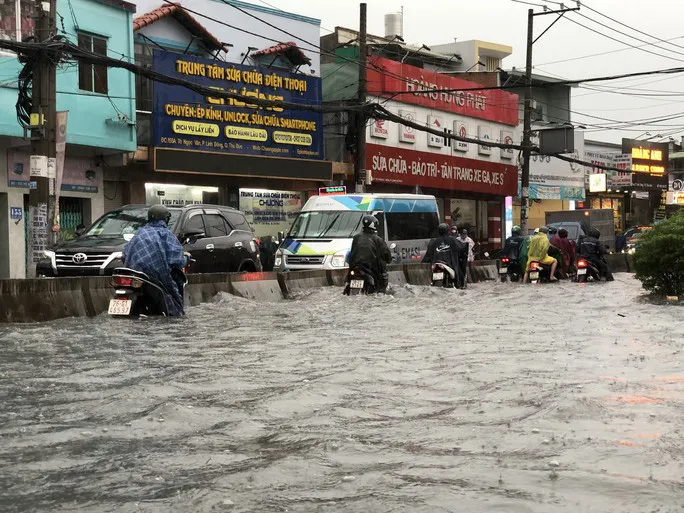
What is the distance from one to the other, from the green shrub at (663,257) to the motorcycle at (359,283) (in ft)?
15.2

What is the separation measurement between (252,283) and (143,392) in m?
9.52

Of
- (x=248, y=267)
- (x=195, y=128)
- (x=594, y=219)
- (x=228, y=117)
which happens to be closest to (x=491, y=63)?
(x=594, y=219)

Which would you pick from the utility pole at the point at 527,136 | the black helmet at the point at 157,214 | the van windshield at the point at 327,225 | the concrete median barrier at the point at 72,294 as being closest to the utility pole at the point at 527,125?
the utility pole at the point at 527,136

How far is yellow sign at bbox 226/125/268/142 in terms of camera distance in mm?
29438

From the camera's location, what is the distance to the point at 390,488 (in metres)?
4.41

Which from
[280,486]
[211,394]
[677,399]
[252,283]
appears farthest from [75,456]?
[252,283]

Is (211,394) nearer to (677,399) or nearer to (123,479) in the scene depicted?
(123,479)

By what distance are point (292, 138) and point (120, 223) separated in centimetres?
1643

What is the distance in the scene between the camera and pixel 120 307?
12109 millimetres

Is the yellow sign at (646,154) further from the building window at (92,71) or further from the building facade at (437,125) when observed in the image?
the building window at (92,71)

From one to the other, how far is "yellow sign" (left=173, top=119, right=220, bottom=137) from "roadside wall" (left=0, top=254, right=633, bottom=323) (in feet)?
29.7

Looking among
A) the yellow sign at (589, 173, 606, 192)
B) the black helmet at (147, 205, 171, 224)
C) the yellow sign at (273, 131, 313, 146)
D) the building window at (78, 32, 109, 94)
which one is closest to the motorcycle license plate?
the black helmet at (147, 205, 171, 224)

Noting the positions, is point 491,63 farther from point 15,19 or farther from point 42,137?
point 42,137

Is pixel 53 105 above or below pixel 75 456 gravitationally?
above
